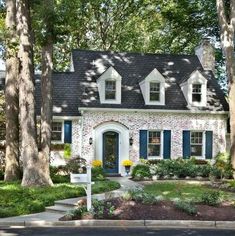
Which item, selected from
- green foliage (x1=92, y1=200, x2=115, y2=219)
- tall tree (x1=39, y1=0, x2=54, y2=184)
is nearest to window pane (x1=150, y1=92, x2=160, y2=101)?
tall tree (x1=39, y1=0, x2=54, y2=184)

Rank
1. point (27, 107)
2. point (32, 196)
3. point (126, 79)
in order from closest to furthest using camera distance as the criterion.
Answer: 1. point (32, 196)
2. point (27, 107)
3. point (126, 79)

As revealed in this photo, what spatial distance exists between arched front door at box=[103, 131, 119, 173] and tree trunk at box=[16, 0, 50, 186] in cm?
856

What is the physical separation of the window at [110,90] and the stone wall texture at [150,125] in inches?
45.2

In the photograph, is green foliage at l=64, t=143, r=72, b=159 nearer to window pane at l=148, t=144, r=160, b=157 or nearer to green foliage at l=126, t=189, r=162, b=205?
window pane at l=148, t=144, r=160, b=157

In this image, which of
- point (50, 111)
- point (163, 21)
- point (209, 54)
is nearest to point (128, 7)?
point (163, 21)

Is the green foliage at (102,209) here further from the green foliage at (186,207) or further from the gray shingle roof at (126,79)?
the gray shingle roof at (126,79)

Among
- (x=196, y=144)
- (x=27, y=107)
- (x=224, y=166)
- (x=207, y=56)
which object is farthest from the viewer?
(x=207, y=56)

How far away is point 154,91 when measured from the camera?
27969 mm

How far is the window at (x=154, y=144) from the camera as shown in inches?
1078

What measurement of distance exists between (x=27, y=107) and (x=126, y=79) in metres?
10.9

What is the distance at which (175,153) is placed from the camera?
90.4 ft

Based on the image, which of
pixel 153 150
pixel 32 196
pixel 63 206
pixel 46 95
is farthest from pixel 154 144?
pixel 63 206

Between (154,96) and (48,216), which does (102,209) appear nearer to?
(48,216)

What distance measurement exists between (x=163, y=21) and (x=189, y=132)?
13854 millimetres
